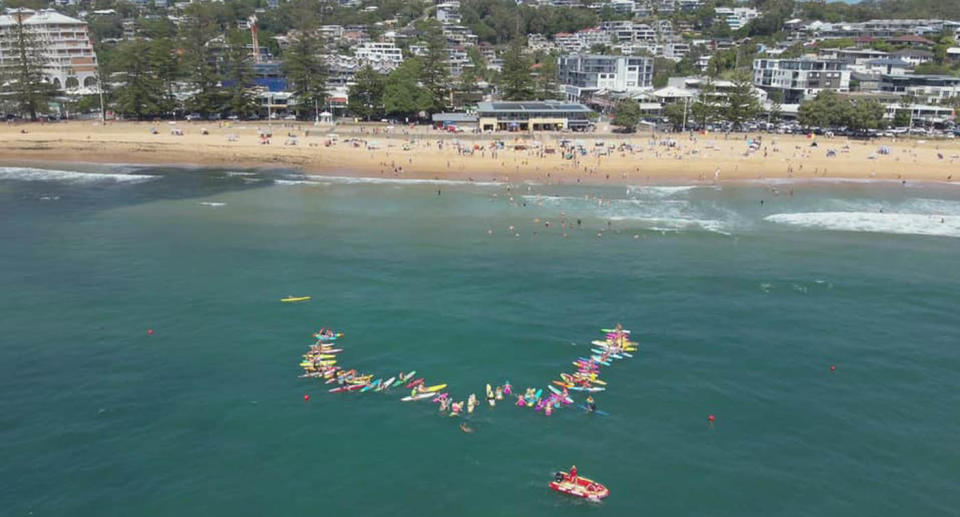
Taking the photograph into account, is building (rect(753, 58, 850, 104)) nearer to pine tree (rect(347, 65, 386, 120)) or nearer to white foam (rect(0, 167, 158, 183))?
pine tree (rect(347, 65, 386, 120))

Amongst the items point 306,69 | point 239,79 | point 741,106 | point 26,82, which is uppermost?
point 306,69

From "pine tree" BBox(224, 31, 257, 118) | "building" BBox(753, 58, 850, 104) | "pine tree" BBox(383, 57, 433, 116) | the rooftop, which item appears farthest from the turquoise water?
"building" BBox(753, 58, 850, 104)

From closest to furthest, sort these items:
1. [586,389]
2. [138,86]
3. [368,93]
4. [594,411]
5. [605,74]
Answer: [594,411] < [586,389] < [138,86] < [368,93] < [605,74]

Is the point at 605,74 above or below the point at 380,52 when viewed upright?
below

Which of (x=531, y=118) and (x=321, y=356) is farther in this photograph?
(x=531, y=118)

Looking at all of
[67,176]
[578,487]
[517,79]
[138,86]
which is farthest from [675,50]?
[578,487]

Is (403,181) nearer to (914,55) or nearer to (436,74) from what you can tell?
(436,74)

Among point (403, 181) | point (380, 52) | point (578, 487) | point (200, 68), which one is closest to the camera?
point (578, 487)
